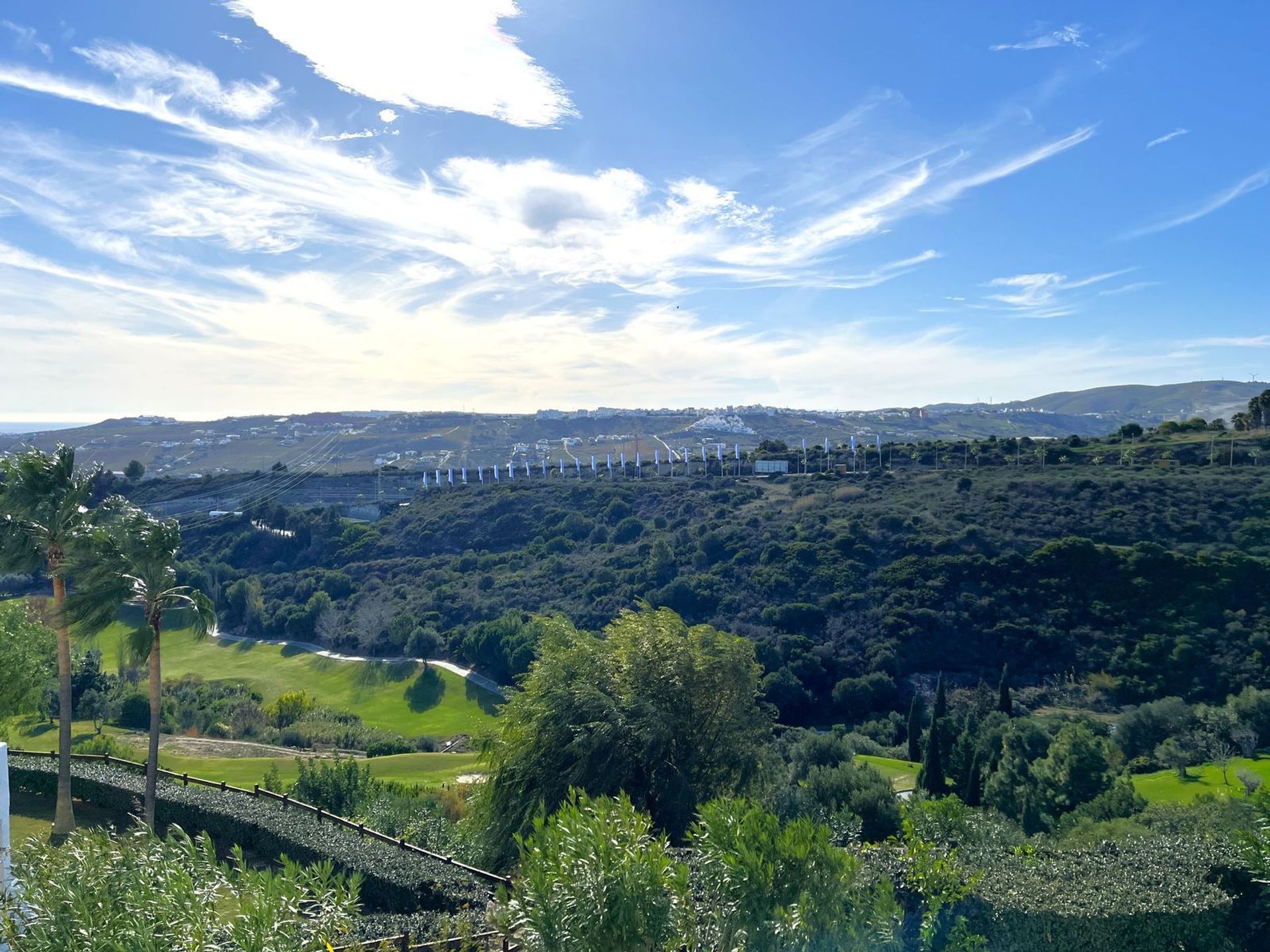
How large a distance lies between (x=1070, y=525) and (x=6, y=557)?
42391 millimetres

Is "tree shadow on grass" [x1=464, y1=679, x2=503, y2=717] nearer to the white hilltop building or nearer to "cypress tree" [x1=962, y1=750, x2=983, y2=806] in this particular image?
"cypress tree" [x1=962, y1=750, x2=983, y2=806]

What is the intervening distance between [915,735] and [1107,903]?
19.2 meters

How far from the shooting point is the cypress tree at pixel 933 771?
21969 millimetres

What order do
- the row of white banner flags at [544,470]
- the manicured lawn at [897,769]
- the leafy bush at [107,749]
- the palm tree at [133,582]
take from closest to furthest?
1. the palm tree at [133,582]
2. the leafy bush at [107,749]
3. the manicured lawn at [897,769]
4. the row of white banner flags at [544,470]

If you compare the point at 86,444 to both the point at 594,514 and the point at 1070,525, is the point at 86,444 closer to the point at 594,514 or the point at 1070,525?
the point at 594,514

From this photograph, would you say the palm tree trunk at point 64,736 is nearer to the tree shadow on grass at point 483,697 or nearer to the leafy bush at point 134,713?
the leafy bush at point 134,713

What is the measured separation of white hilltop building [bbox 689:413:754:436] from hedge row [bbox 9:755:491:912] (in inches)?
4125

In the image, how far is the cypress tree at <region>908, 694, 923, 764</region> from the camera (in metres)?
26.8

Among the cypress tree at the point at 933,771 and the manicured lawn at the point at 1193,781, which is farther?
the cypress tree at the point at 933,771

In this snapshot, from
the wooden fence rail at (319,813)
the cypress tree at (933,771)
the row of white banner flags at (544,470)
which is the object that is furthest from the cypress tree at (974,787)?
the row of white banner flags at (544,470)

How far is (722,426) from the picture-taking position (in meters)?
A: 125

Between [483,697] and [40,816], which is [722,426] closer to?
[483,697]

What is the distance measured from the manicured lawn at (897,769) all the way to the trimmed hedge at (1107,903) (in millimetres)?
13083

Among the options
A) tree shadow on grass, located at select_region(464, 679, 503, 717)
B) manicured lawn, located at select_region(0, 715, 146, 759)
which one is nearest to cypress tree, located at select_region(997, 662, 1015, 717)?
tree shadow on grass, located at select_region(464, 679, 503, 717)
